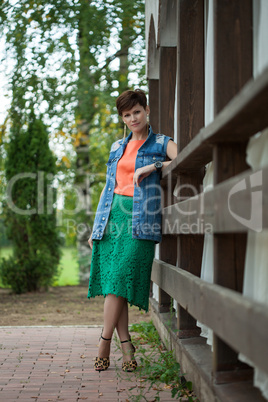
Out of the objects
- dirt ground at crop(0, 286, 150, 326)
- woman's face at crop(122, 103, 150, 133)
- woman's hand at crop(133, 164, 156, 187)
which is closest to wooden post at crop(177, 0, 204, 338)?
woman's hand at crop(133, 164, 156, 187)

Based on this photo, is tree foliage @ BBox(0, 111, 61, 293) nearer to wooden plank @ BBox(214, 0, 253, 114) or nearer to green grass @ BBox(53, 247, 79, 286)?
green grass @ BBox(53, 247, 79, 286)

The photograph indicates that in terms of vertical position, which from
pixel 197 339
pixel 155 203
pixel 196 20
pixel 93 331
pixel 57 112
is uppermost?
pixel 57 112

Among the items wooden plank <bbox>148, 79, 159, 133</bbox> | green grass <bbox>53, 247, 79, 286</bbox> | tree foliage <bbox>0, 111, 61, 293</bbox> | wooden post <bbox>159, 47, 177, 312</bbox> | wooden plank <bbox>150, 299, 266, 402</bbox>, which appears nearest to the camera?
wooden plank <bbox>150, 299, 266, 402</bbox>

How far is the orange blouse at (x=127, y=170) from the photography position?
11.5ft

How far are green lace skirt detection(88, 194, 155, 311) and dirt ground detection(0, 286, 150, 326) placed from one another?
7.10 feet

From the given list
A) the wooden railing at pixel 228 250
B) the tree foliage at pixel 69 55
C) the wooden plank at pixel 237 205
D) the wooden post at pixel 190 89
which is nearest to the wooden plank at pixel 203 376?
the wooden railing at pixel 228 250

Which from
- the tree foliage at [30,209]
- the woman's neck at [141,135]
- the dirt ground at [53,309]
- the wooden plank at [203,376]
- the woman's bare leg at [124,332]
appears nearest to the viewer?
the wooden plank at [203,376]

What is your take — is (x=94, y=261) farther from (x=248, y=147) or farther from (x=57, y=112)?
(x=57, y=112)

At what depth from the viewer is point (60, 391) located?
2891 millimetres

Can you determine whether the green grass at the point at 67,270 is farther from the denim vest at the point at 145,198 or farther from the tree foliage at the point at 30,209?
the denim vest at the point at 145,198

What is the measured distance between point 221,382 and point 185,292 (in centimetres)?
60

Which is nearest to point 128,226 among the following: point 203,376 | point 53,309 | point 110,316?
point 110,316

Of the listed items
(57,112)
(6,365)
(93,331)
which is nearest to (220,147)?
(6,365)

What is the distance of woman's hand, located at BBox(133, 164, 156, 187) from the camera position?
333 centimetres
